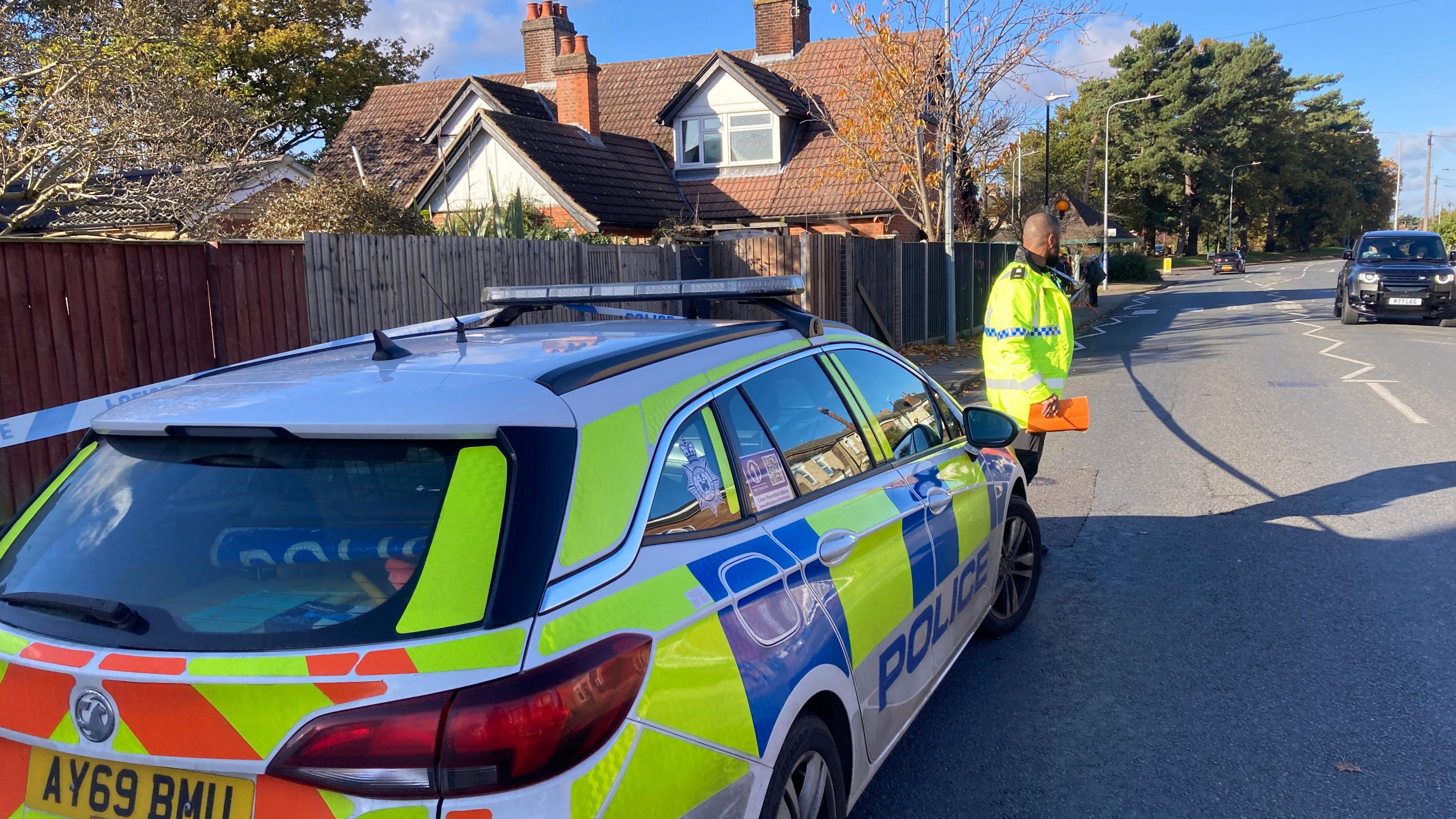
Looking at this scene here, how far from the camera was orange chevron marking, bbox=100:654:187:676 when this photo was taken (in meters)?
1.83

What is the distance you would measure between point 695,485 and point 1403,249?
23957mm

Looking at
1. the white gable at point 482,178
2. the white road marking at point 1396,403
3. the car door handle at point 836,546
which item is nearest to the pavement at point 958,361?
the white road marking at point 1396,403

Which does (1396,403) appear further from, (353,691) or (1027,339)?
(353,691)

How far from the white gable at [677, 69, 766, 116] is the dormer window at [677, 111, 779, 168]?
14 cm

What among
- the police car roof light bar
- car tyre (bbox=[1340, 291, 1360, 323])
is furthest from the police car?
car tyre (bbox=[1340, 291, 1360, 323])

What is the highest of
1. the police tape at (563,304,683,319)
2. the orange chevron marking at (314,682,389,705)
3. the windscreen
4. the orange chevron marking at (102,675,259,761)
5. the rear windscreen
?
the windscreen

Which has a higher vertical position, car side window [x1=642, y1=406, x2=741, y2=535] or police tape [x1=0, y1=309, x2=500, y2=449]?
police tape [x1=0, y1=309, x2=500, y2=449]

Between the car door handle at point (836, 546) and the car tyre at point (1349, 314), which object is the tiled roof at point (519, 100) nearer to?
the car tyre at point (1349, 314)

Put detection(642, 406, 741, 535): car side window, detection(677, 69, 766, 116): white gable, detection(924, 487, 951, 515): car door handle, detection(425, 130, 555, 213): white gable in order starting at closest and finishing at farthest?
1. detection(642, 406, 741, 535): car side window
2. detection(924, 487, 951, 515): car door handle
3. detection(425, 130, 555, 213): white gable
4. detection(677, 69, 766, 116): white gable

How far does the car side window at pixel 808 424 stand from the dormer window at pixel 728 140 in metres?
25.3

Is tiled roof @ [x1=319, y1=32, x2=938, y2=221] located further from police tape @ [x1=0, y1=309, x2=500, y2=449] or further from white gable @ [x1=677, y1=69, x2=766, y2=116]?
police tape @ [x1=0, y1=309, x2=500, y2=449]

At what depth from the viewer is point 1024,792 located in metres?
3.50

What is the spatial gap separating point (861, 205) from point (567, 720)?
24635 millimetres

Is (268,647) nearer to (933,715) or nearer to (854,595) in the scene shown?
(854,595)
